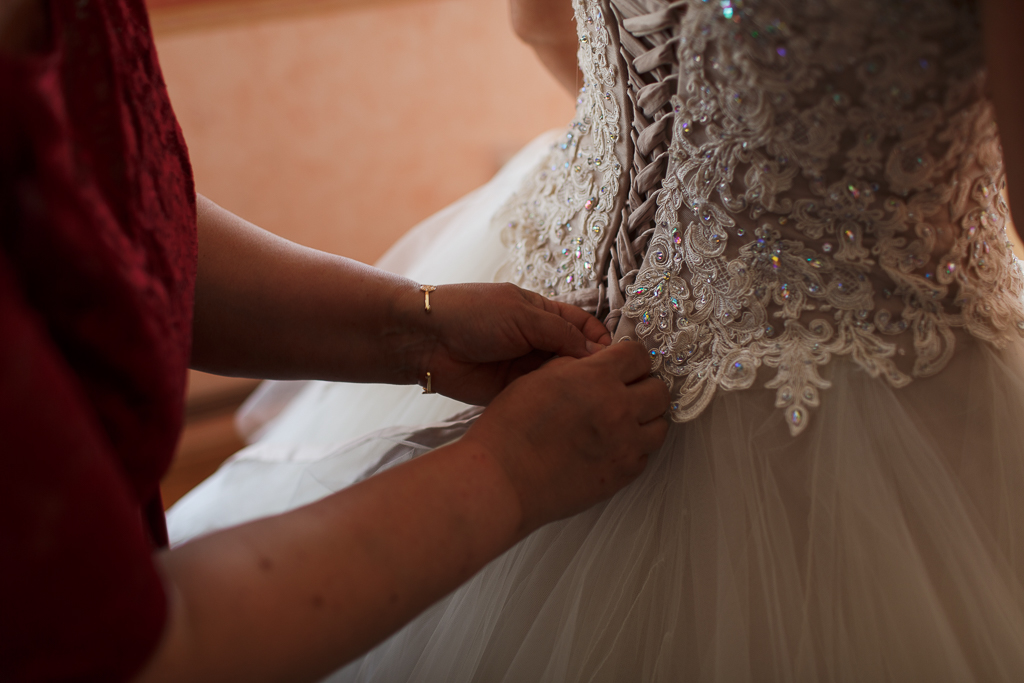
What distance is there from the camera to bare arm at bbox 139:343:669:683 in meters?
0.38

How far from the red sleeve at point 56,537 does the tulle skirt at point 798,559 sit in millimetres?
318

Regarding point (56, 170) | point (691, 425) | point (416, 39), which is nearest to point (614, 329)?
point (691, 425)

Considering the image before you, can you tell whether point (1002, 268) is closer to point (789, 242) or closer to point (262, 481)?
point (789, 242)

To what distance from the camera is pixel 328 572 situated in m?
0.41

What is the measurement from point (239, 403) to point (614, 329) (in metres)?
1.95

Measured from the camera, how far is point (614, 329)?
61 centimetres

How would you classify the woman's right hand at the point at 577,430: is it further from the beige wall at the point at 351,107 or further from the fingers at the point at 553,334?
the beige wall at the point at 351,107

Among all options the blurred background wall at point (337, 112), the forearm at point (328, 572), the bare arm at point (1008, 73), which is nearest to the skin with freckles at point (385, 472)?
the forearm at point (328, 572)

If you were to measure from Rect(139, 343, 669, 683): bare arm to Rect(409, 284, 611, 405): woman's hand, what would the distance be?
1.6 inches

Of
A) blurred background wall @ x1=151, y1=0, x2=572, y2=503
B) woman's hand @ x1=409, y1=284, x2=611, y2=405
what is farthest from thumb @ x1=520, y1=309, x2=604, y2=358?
blurred background wall @ x1=151, y1=0, x2=572, y2=503

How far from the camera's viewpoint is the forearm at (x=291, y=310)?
65cm

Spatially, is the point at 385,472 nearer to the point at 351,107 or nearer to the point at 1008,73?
the point at 1008,73

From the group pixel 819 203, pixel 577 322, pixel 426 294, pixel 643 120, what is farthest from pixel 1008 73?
pixel 426 294

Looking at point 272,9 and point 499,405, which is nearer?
point 499,405
